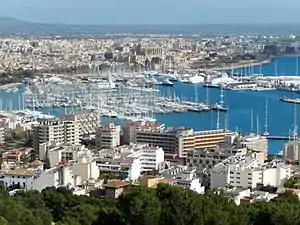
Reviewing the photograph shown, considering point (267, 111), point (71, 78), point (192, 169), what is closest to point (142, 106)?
point (267, 111)

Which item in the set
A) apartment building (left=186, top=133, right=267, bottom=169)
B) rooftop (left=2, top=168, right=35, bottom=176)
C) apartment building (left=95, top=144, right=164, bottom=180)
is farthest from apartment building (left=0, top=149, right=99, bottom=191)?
apartment building (left=186, top=133, right=267, bottom=169)

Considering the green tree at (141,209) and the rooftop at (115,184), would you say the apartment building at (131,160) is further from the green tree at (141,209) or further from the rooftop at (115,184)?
the green tree at (141,209)

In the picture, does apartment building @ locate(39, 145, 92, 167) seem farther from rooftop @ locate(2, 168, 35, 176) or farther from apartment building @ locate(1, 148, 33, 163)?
rooftop @ locate(2, 168, 35, 176)

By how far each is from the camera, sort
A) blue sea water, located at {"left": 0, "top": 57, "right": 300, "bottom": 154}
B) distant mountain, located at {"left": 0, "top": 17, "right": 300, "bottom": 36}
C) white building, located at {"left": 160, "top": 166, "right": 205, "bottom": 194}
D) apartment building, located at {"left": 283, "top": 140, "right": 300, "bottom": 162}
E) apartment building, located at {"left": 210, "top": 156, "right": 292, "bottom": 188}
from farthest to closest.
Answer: distant mountain, located at {"left": 0, "top": 17, "right": 300, "bottom": 36} → blue sea water, located at {"left": 0, "top": 57, "right": 300, "bottom": 154} → apartment building, located at {"left": 283, "top": 140, "right": 300, "bottom": 162} → apartment building, located at {"left": 210, "top": 156, "right": 292, "bottom": 188} → white building, located at {"left": 160, "top": 166, "right": 205, "bottom": 194}

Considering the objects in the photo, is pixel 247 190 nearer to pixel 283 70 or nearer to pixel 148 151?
pixel 148 151

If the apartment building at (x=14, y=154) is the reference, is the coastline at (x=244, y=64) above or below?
below

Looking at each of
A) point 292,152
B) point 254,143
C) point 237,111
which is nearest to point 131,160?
point 254,143

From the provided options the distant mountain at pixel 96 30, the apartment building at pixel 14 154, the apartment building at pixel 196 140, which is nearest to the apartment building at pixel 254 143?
the apartment building at pixel 196 140
